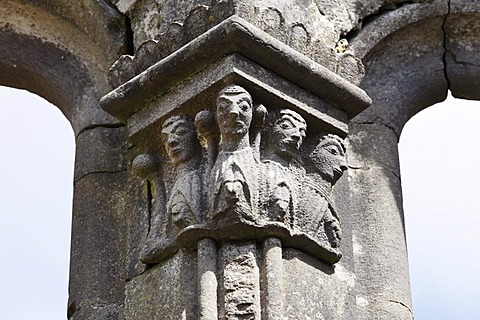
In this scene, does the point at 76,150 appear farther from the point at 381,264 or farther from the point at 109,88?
the point at 381,264

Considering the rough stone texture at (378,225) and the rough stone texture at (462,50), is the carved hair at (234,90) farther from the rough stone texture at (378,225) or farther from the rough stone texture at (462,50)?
the rough stone texture at (462,50)

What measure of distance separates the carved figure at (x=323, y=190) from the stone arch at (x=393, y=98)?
0.32m

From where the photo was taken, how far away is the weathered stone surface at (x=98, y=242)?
6.22 metres

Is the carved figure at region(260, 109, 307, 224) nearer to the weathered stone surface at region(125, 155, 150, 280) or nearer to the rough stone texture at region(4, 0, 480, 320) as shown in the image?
the rough stone texture at region(4, 0, 480, 320)

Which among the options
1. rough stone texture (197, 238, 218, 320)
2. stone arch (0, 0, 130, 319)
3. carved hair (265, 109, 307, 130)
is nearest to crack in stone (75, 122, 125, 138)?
stone arch (0, 0, 130, 319)

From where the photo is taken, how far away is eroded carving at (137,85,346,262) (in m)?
5.68

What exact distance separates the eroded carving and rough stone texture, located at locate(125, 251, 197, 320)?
0.22ft

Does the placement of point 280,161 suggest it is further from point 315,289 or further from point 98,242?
point 98,242

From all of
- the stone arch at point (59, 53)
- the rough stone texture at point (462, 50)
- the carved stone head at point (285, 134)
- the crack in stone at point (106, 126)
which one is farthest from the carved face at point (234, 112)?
the rough stone texture at point (462, 50)

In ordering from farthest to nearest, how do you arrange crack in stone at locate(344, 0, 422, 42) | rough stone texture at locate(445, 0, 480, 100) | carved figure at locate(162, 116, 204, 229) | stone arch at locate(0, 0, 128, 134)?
rough stone texture at locate(445, 0, 480, 100)
stone arch at locate(0, 0, 128, 134)
crack in stone at locate(344, 0, 422, 42)
carved figure at locate(162, 116, 204, 229)

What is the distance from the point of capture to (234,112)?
228 inches

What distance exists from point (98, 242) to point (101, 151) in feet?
1.29

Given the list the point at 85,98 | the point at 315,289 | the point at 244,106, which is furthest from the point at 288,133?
the point at 85,98

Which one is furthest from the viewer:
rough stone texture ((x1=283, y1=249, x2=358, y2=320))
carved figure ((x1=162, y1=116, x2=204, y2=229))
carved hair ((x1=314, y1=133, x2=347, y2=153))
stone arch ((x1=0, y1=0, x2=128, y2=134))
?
stone arch ((x1=0, y1=0, x2=128, y2=134))
